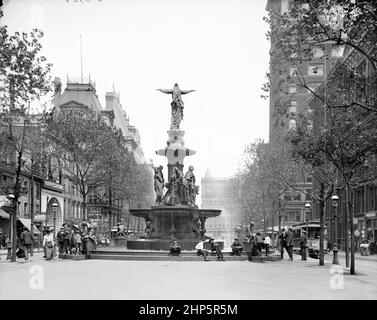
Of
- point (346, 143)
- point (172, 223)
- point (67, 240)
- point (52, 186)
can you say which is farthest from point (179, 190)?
point (52, 186)

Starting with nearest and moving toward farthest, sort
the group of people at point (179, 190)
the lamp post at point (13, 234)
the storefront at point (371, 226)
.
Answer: the lamp post at point (13, 234) < the group of people at point (179, 190) < the storefront at point (371, 226)

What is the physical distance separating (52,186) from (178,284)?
2387 inches

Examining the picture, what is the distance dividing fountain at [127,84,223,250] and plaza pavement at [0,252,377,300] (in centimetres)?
1058

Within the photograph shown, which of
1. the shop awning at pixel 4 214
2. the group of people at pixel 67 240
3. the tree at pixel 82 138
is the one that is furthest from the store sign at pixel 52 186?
the group of people at pixel 67 240

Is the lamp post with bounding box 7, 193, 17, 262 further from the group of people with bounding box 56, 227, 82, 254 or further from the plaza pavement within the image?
the plaza pavement

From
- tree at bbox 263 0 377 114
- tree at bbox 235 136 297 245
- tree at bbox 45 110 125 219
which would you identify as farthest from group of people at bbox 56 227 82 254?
tree at bbox 235 136 297 245

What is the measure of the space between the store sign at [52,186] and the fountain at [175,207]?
38.1 metres

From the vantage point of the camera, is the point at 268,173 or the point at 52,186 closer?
the point at 268,173

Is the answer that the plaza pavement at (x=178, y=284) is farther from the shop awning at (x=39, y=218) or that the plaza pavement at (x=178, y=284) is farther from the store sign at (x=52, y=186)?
the store sign at (x=52, y=186)

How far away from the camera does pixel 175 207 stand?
34.8 m

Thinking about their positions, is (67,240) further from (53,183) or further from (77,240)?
(53,183)

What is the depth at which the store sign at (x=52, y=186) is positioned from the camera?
72787 millimetres

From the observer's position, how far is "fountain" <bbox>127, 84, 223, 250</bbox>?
3438cm
